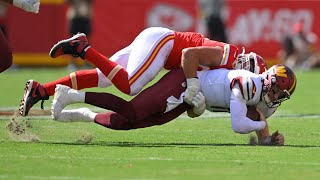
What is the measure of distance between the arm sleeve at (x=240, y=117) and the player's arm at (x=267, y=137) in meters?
0.12

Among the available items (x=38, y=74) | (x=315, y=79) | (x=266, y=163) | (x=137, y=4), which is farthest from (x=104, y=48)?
(x=266, y=163)

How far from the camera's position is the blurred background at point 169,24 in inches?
829

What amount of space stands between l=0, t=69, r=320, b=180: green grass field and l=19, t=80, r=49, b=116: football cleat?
0.23 m

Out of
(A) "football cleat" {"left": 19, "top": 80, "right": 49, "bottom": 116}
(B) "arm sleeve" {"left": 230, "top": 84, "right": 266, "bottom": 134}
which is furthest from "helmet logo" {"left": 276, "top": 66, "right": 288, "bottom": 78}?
(A) "football cleat" {"left": 19, "top": 80, "right": 49, "bottom": 116}

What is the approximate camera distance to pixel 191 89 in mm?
8312

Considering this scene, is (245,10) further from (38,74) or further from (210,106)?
(210,106)

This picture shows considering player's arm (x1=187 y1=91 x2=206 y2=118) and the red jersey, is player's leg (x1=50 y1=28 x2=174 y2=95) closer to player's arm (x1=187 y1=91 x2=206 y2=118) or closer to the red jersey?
the red jersey

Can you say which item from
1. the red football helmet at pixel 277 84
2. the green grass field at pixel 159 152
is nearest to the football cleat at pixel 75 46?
the green grass field at pixel 159 152

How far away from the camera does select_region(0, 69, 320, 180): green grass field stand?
257 inches

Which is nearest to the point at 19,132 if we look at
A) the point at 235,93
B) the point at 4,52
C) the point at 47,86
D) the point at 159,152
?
the point at 47,86

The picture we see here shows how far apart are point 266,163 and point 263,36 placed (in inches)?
589

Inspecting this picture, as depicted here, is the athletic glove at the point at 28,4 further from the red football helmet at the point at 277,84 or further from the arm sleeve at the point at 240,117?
the red football helmet at the point at 277,84

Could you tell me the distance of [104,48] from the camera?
21.4 m

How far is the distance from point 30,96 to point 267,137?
208 cm
